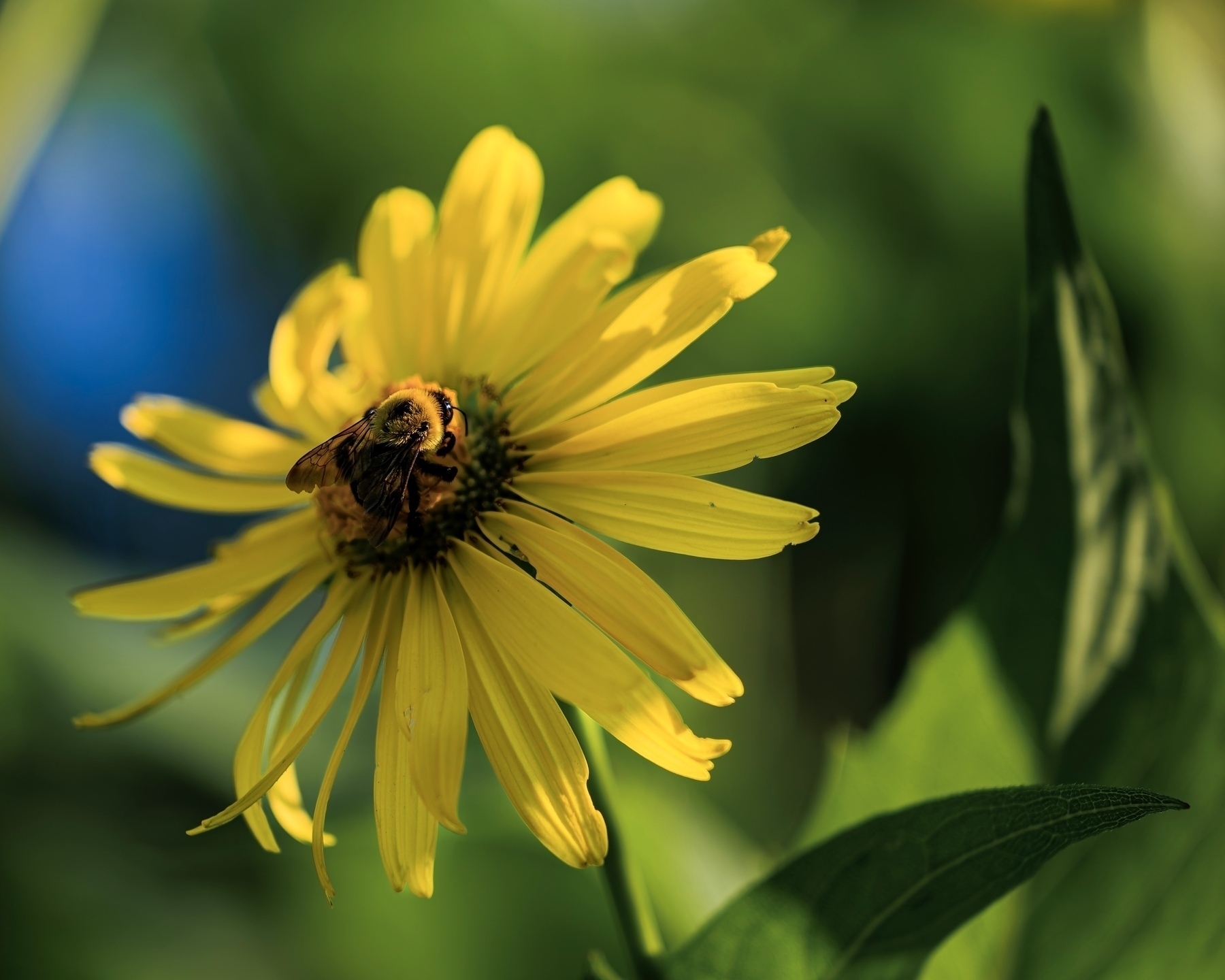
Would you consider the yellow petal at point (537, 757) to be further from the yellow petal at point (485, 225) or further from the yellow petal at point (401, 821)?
the yellow petal at point (485, 225)

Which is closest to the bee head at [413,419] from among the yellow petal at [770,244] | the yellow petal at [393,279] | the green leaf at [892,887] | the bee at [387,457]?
the bee at [387,457]

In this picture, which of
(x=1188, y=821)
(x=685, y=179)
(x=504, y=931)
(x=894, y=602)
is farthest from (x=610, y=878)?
(x=685, y=179)

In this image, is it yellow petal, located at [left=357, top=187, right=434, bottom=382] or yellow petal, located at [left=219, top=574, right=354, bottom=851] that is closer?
yellow petal, located at [left=219, top=574, right=354, bottom=851]

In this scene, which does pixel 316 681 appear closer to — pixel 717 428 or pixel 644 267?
pixel 717 428

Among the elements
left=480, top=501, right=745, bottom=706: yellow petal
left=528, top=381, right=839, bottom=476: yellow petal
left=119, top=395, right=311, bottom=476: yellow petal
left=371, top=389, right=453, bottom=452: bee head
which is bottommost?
left=119, top=395, right=311, bottom=476: yellow petal

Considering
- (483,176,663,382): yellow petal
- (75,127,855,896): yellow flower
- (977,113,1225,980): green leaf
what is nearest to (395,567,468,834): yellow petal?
(75,127,855,896): yellow flower

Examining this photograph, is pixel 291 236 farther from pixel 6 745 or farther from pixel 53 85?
pixel 6 745

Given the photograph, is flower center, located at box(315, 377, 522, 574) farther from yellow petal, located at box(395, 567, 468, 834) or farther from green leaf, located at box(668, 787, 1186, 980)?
green leaf, located at box(668, 787, 1186, 980)
